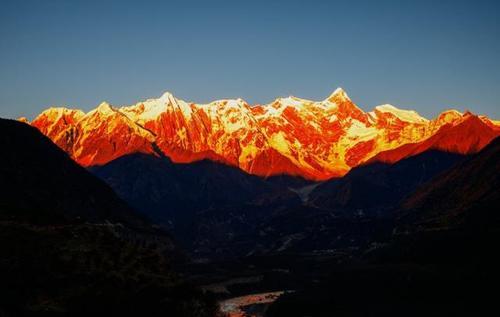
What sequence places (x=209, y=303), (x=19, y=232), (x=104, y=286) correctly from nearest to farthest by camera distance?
(x=104, y=286)
(x=19, y=232)
(x=209, y=303)

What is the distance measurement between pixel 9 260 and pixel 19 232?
1503 cm

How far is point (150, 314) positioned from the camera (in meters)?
153

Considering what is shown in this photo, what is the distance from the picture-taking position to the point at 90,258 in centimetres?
16138

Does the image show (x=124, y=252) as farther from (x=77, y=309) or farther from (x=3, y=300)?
(x=3, y=300)

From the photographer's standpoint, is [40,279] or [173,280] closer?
[40,279]

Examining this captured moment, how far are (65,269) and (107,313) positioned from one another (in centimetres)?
1320

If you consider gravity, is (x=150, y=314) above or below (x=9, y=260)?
below

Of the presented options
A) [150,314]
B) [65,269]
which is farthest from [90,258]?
[150,314]

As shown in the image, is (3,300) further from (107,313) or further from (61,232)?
(61,232)

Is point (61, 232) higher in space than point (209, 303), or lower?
higher

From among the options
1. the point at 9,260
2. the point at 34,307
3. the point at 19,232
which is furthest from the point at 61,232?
the point at 34,307

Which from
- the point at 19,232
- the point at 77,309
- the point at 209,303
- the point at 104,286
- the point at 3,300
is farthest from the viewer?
the point at 209,303

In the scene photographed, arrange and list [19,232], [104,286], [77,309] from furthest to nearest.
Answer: [19,232]
[104,286]
[77,309]

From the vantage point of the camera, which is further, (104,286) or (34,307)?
(104,286)
